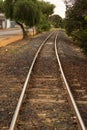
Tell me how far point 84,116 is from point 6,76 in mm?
6755

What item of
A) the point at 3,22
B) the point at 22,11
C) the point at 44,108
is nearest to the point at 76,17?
the point at 22,11

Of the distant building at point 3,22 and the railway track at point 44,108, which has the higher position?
the railway track at point 44,108

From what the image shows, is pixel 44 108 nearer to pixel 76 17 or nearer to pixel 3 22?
pixel 76 17

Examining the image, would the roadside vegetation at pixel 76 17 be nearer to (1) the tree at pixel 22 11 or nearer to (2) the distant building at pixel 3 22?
(1) the tree at pixel 22 11

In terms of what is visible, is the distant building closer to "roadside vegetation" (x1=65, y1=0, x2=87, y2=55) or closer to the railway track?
"roadside vegetation" (x1=65, y1=0, x2=87, y2=55)

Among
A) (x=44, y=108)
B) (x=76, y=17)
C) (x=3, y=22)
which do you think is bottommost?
(x=3, y=22)

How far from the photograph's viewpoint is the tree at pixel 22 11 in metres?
51.0

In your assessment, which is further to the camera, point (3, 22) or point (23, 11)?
point (3, 22)

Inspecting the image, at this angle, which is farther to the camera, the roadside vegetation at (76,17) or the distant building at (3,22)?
the distant building at (3,22)

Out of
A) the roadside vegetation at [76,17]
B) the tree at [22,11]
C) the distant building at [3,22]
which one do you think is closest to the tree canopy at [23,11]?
the tree at [22,11]

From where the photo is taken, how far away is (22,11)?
168 ft

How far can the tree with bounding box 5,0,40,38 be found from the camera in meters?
51.0

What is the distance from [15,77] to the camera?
1436 centimetres

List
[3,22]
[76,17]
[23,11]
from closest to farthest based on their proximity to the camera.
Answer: [76,17] < [23,11] < [3,22]
